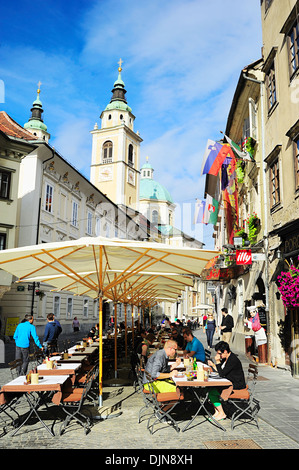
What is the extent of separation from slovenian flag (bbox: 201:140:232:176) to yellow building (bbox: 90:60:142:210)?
39.4 m

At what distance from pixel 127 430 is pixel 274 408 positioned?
9.92 ft

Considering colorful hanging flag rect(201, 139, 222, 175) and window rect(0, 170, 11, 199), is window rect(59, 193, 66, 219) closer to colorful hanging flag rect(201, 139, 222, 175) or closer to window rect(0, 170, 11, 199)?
window rect(0, 170, 11, 199)

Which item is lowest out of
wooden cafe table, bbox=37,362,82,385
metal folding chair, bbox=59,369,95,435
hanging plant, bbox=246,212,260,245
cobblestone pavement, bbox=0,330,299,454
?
cobblestone pavement, bbox=0,330,299,454

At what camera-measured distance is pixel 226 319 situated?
627 inches

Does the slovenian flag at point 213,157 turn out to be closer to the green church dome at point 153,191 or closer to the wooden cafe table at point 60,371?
the wooden cafe table at point 60,371

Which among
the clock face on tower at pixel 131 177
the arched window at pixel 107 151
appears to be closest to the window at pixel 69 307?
the clock face on tower at pixel 131 177

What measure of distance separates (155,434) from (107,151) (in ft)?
187

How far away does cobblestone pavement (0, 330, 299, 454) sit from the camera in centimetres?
548

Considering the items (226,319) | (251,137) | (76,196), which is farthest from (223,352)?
(76,196)

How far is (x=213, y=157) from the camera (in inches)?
688

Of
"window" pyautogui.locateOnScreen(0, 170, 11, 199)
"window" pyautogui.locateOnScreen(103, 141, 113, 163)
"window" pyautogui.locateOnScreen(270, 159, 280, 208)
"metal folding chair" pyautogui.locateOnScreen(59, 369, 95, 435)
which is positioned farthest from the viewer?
"window" pyautogui.locateOnScreen(103, 141, 113, 163)

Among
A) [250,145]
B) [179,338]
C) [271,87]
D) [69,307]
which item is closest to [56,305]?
[69,307]

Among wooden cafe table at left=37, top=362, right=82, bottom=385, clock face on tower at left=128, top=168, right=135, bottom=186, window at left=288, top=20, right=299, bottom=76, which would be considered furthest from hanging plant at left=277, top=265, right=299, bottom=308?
clock face on tower at left=128, top=168, right=135, bottom=186
